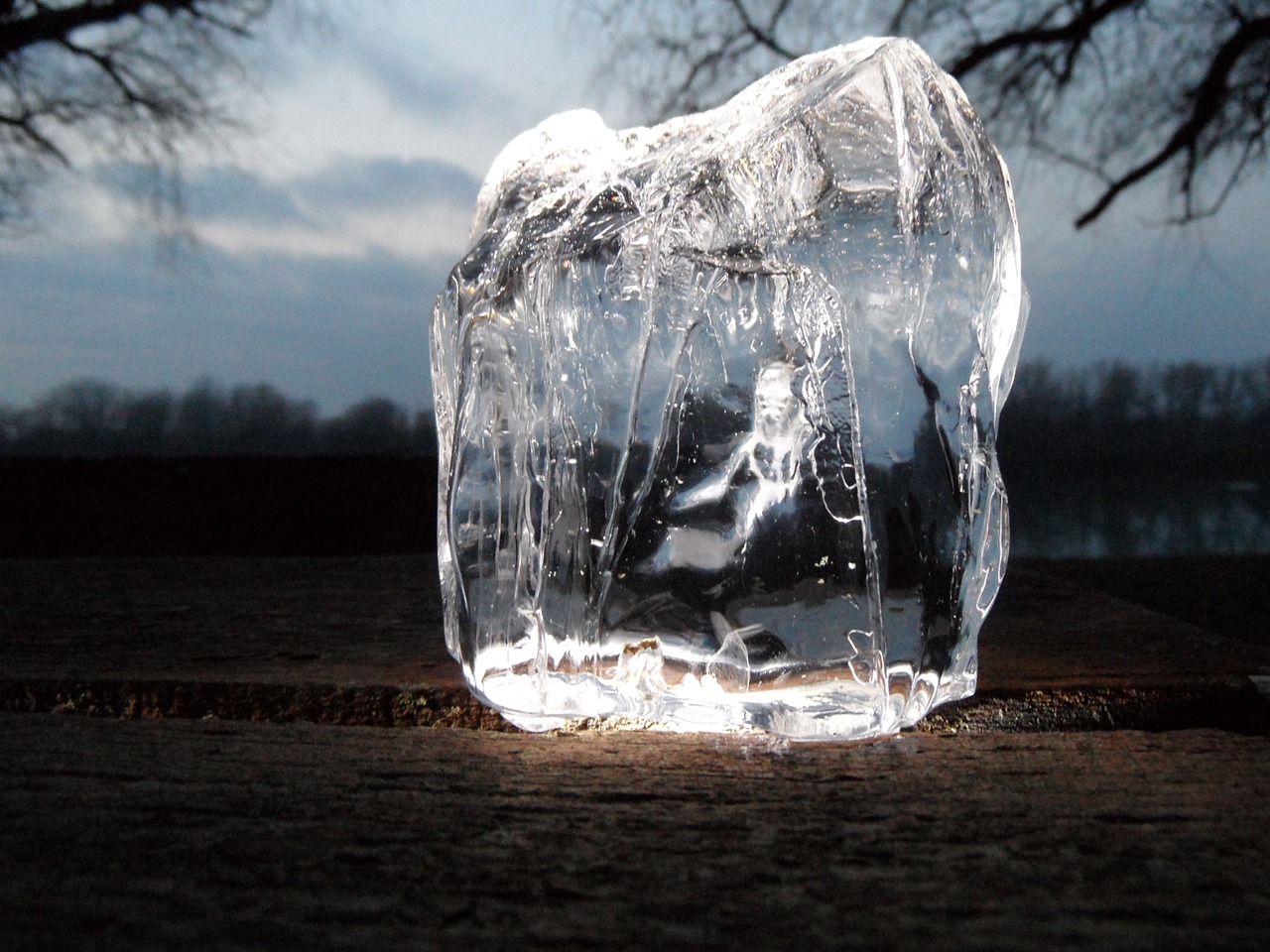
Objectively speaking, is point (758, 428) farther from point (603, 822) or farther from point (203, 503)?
point (203, 503)

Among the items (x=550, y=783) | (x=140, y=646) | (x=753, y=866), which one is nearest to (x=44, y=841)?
(x=550, y=783)

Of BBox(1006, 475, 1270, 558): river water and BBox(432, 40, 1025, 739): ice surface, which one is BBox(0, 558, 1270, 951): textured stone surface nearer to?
BBox(432, 40, 1025, 739): ice surface

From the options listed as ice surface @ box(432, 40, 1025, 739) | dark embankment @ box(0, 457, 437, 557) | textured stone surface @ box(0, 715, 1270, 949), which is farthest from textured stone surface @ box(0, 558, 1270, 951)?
dark embankment @ box(0, 457, 437, 557)

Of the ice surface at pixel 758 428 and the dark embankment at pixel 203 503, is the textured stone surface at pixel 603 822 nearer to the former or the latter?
the ice surface at pixel 758 428

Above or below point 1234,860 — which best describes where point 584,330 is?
above

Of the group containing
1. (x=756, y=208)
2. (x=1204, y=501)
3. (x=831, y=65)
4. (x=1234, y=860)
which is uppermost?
(x=831, y=65)

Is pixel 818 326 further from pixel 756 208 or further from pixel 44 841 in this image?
pixel 44 841
